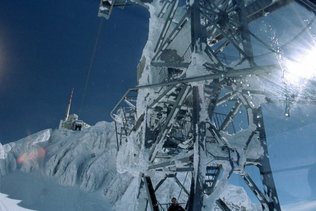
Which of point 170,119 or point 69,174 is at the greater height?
point 170,119

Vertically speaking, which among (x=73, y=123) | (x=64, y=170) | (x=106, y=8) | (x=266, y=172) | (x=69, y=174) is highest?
(x=73, y=123)

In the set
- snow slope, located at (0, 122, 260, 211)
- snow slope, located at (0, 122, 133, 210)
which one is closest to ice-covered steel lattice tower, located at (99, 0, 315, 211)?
snow slope, located at (0, 122, 260, 211)

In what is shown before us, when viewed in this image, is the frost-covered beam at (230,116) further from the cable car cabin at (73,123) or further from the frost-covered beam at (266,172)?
the cable car cabin at (73,123)

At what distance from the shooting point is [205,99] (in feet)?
22.0

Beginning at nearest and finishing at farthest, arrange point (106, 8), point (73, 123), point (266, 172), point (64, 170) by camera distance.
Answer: point (266, 172), point (106, 8), point (64, 170), point (73, 123)

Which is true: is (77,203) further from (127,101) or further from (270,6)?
(270,6)

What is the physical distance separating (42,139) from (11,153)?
8.70m

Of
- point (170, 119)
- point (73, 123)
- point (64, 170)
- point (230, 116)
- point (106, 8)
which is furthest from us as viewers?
point (73, 123)

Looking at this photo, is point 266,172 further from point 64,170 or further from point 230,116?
point 64,170

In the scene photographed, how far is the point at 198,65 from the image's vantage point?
6.00m

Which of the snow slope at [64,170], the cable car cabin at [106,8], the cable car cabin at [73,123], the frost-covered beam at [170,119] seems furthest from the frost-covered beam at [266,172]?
the cable car cabin at [73,123]

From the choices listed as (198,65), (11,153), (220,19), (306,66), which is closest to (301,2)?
(306,66)

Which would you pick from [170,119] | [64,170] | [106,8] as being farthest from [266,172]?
[64,170]

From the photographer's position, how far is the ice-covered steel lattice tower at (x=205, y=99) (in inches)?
215
